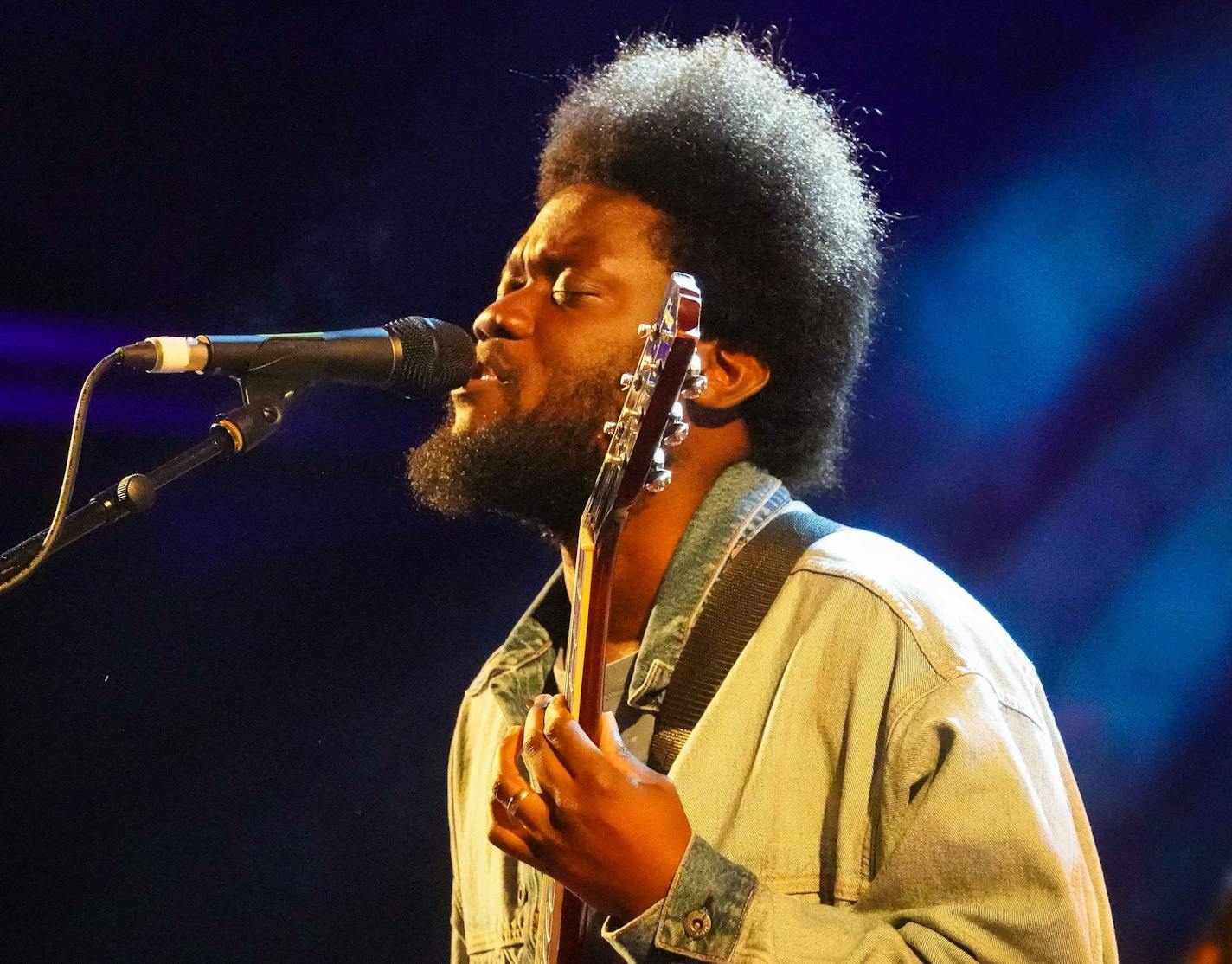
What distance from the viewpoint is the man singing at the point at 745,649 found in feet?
6.24

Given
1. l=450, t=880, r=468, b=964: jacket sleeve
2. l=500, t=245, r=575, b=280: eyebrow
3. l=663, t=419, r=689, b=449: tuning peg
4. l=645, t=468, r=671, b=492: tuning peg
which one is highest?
l=500, t=245, r=575, b=280: eyebrow

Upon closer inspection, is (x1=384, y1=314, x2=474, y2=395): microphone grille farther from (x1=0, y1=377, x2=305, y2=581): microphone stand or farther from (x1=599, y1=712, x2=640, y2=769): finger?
(x1=599, y1=712, x2=640, y2=769): finger

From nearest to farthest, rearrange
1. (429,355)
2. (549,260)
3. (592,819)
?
(592,819) < (429,355) < (549,260)

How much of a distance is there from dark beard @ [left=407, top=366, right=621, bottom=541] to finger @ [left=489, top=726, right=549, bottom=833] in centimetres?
93

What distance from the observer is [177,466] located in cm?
223

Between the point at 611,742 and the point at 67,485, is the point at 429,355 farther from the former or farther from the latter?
the point at 611,742

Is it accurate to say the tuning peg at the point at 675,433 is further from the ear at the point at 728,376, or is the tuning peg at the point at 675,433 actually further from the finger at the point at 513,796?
the ear at the point at 728,376

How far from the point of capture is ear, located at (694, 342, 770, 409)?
2971mm

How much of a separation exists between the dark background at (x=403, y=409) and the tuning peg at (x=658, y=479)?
70.3 inches

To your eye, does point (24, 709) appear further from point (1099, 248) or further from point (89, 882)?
point (1099, 248)

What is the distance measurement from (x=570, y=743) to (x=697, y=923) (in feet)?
1.07

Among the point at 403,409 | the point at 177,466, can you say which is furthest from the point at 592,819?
the point at 403,409

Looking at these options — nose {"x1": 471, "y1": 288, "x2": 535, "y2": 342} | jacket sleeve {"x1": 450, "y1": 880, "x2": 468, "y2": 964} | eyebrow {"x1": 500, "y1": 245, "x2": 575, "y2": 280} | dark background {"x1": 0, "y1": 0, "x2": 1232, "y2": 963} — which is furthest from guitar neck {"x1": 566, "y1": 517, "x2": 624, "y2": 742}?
dark background {"x1": 0, "y1": 0, "x2": 1232, "y2": 963}

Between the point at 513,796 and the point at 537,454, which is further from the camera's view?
the point at 537,454
